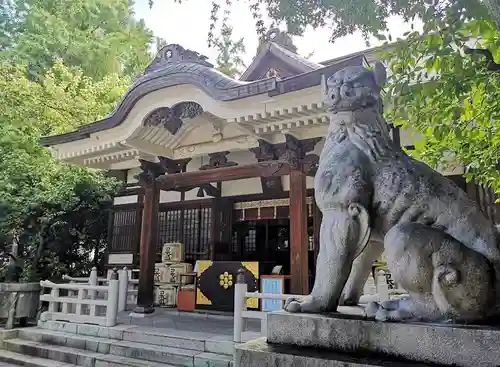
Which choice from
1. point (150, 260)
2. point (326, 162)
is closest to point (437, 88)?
point (326, 162)

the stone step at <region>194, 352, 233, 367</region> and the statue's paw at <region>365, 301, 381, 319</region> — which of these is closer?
the statue's paw at <region>365, 301, 381, 319</region>

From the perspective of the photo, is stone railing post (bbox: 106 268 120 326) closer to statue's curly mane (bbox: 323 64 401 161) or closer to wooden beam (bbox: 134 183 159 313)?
wooden beam (bbox: 134 183 159 313)

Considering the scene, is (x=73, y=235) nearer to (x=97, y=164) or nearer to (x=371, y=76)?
(x=97, y=164)

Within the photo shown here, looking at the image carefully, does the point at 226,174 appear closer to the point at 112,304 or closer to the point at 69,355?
the point at 112,304

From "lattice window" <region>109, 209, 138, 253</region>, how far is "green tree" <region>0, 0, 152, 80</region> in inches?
285

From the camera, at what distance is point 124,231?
10398 millimetres

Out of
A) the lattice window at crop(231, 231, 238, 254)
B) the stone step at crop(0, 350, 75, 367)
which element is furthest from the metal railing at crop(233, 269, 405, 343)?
the lattice window at crop(231, 231, 238, 254)

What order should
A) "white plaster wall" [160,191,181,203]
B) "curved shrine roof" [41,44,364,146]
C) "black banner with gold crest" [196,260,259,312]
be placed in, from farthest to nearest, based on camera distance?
"white plaster wall" [160,191,181,203] → "black banner with gold crest" [196,260,259,312] → "curved shrine roof" [41,44,364,146]

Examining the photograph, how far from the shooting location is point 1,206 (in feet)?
28.1

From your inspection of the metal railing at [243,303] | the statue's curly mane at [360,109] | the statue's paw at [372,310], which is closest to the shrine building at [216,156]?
the metal railing at [243,303]

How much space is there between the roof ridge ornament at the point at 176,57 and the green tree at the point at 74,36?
Result: 29.5ft

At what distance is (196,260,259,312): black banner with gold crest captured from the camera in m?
7.80

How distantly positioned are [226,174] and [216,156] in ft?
3.40

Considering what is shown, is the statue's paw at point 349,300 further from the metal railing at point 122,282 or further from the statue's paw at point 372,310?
the metal railing at point 122,282
